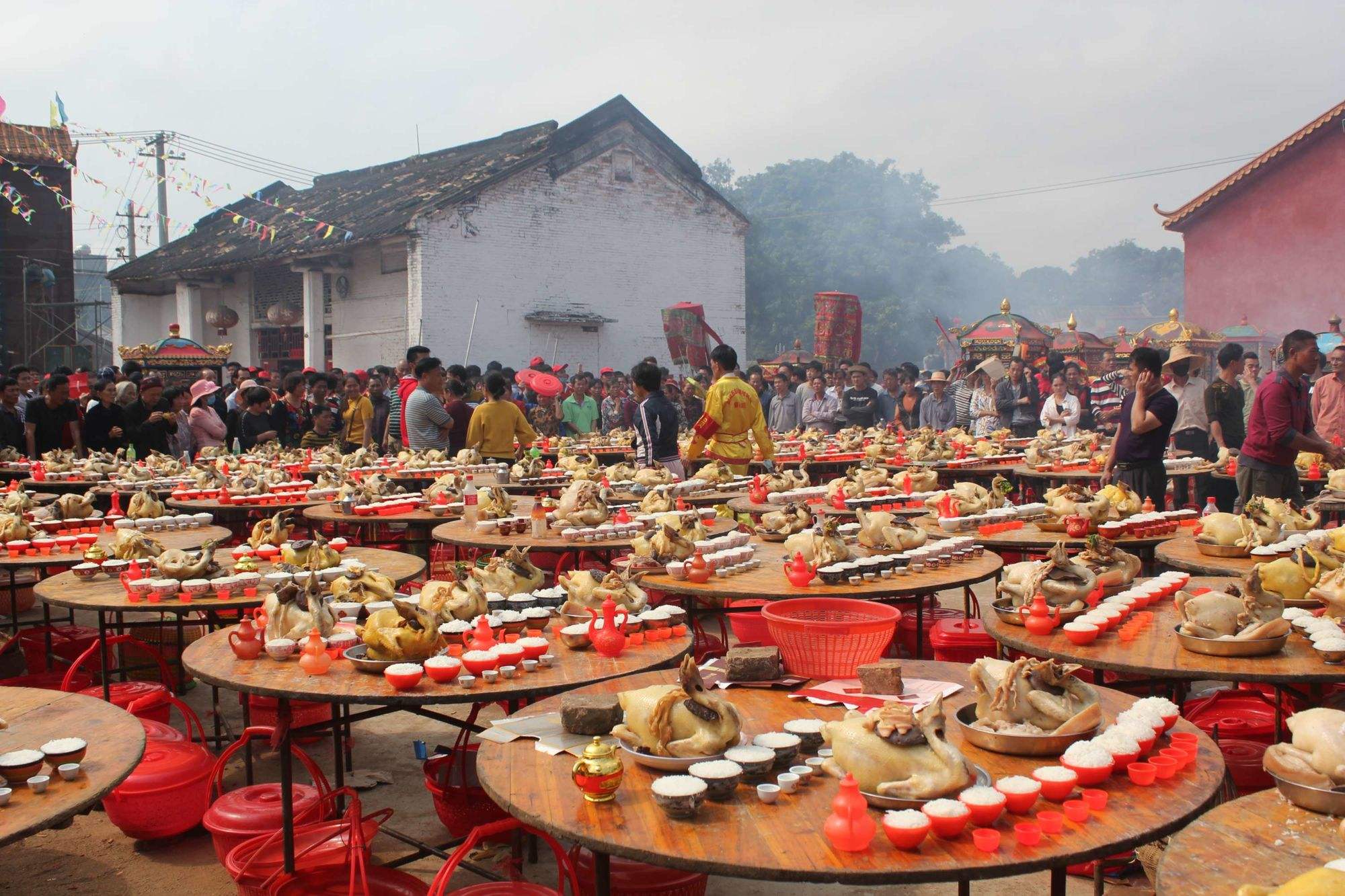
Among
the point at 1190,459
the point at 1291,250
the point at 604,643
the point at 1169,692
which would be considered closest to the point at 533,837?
the point at 604,643

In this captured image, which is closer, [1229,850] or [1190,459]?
[1229,850]

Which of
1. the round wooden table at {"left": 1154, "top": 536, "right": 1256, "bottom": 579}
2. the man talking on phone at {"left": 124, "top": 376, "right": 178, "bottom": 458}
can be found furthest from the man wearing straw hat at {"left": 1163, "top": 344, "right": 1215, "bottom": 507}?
the man talking on phone at {"left": 124, "top": 376, "right": 178, "bottom": 458}

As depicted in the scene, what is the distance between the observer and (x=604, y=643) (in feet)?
11.7

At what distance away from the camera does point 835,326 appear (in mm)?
22016

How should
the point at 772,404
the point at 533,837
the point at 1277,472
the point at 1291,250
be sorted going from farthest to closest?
the point at 1291,250
the point at 772,404
the point at 1277,472
the point at 533,837

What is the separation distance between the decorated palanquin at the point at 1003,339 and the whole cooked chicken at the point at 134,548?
15438 millimetres

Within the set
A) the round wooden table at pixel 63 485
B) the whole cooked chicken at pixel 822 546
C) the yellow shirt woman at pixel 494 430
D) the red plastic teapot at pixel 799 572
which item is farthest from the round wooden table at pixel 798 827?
the round wooden table at pixel 63 485

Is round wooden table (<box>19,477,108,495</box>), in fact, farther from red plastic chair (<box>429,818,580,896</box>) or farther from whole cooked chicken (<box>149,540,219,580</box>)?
red plastic chair (<box>429,818,580,896</box>)

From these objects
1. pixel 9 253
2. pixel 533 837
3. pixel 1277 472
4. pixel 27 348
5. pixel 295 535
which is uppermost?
pixel 9 253

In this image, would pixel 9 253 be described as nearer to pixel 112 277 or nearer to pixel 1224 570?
A: pixel 112 277

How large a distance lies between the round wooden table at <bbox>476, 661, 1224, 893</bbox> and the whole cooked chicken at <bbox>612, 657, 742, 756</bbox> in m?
0.07

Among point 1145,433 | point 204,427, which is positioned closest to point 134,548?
point 1145,433

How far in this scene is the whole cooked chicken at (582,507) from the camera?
249 inches

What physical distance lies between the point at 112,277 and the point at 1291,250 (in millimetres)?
26937
